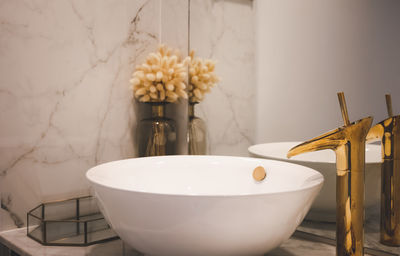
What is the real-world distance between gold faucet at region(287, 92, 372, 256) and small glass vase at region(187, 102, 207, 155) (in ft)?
2.01

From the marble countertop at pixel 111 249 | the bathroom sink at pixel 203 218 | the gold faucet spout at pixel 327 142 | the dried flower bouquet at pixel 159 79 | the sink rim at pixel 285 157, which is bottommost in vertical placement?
the marble countertop at pixel 111 249

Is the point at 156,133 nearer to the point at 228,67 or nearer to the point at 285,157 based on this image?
the point at 228,67

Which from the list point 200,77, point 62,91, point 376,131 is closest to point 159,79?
point 200,77

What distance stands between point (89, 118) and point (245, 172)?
0.51 meters

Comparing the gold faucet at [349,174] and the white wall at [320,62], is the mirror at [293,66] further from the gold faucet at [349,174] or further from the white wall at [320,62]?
the gold faucet at [349,174]

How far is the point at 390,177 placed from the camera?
0.79 meters

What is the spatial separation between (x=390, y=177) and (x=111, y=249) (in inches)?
24.3

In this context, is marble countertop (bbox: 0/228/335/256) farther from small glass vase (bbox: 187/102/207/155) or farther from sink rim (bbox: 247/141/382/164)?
small glass vase (bbox: 187/102/207/155)

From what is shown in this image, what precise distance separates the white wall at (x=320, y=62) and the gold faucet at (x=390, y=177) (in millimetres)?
76

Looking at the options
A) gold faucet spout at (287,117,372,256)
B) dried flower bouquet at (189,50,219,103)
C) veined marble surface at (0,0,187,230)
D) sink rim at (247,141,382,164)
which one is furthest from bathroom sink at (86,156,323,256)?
dried flower bouquet at (189,50,219,103)

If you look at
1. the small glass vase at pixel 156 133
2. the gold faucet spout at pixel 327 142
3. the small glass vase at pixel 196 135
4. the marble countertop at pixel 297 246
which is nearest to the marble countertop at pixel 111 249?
the marble countertop at pixel 297 246

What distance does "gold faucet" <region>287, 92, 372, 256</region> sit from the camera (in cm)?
69

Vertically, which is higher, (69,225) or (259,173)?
(259,173)

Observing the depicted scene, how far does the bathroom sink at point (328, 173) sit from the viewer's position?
2.71 feet
